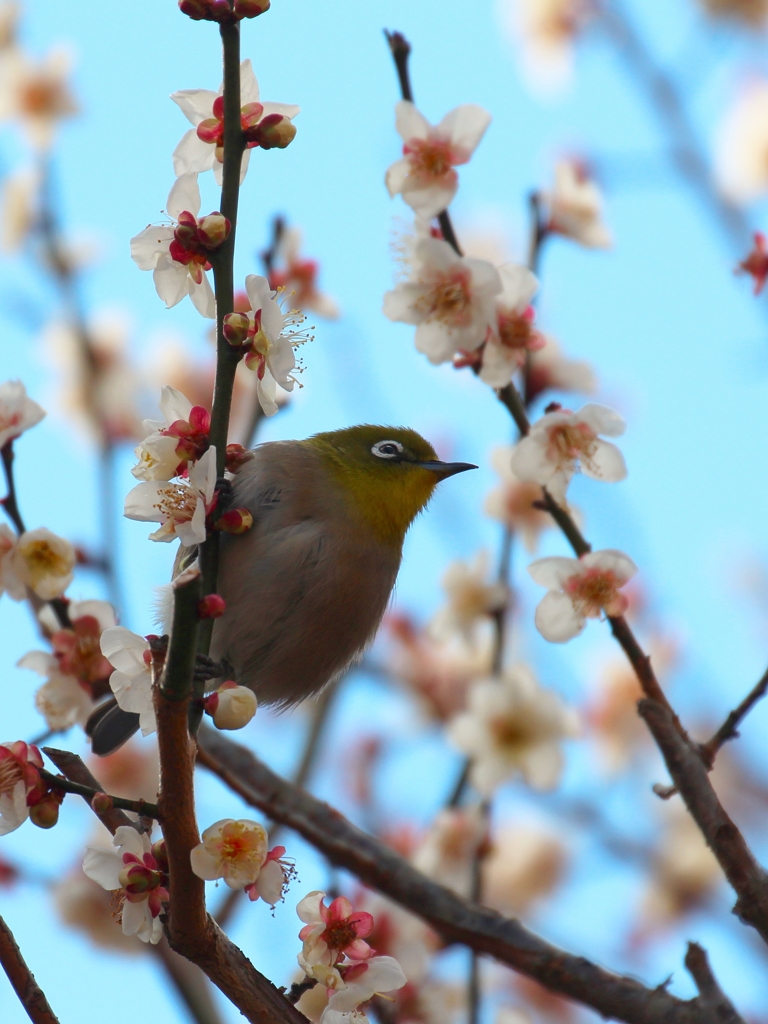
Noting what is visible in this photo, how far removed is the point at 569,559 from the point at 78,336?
3579 mm

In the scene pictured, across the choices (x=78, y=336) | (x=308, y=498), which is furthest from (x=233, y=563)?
(x=78, y=336)

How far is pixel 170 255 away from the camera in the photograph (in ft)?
8.79

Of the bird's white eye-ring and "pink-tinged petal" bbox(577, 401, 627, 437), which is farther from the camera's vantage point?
the bird's white eye-ring

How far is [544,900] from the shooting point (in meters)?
6.96

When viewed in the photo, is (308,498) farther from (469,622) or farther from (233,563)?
(469,622)

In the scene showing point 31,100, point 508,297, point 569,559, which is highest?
point 31,100

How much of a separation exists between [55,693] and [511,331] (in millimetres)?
1867

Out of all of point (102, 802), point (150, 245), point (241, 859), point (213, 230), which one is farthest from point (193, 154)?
point (241, 859)

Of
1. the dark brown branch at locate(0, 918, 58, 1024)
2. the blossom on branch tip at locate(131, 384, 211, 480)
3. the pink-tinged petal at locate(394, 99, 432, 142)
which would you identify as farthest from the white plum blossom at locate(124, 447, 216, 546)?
the pink-tinged petal at locate(394, 99, 432, 142)

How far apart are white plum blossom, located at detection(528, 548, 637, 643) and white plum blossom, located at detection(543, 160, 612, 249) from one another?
1.56 m

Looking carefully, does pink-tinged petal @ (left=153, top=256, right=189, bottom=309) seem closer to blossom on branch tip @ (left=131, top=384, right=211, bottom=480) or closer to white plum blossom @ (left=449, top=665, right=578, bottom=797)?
blossom on branch tip @ (left=131, top=384, right=211, bottom=480)

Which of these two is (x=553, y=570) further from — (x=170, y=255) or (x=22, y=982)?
(x=22, y=982)

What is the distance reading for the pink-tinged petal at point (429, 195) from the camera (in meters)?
3.50

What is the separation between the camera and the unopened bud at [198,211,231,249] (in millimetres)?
2346
